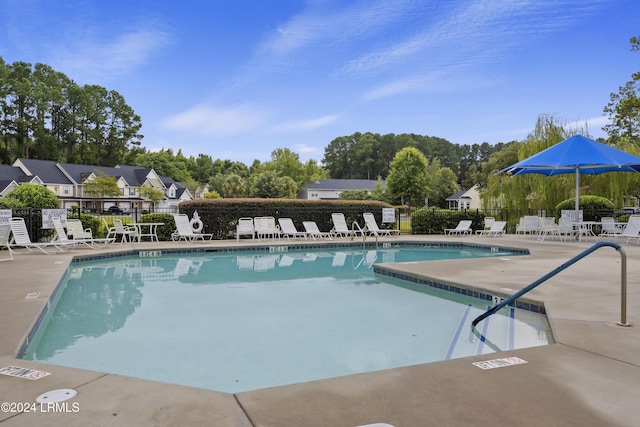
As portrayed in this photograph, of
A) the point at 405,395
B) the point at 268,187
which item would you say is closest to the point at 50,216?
the point at 405,395

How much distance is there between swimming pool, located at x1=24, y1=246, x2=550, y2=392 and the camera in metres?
3.56

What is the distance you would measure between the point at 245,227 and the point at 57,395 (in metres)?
11.4

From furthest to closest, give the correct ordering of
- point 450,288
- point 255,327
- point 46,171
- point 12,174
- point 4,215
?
point 46,171 < point 12,174 < point 4,215 < point 450,288 < point 255,327

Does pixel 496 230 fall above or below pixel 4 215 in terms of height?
below

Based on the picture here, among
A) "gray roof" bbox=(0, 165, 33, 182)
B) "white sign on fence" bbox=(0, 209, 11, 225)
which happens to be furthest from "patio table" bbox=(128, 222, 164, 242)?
"gray roof" bbox=(0, 165, 33, 182)

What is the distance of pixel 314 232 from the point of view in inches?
551

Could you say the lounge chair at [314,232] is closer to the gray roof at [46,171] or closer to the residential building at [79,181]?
the residential building at [79,181]

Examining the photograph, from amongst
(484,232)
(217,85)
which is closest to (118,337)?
(484,232)

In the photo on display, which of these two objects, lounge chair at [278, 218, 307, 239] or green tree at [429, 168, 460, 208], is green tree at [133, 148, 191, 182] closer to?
green tree at [429, 168, 460, 208]

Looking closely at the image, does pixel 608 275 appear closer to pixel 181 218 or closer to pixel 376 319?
pixel 376 319

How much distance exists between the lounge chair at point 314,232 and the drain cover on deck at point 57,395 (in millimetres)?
11623

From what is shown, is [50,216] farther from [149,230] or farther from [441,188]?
[441,188]

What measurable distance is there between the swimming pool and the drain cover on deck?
960mm

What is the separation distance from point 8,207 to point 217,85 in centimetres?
1279
